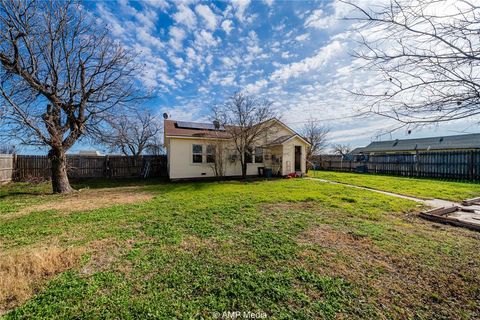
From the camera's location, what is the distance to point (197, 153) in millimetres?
13531

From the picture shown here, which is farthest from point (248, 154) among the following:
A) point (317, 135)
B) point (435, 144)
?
point (435, 144)

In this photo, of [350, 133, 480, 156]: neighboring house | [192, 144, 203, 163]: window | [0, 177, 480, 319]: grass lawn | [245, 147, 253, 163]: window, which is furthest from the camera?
[350, 133, 480, 156]: neighboring house

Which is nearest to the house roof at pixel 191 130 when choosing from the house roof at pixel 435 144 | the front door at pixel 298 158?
the front door at pixel 298 158

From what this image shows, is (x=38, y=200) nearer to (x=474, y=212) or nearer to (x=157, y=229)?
(x=157, y=229)

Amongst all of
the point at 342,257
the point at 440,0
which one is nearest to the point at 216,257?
the point at 342,257

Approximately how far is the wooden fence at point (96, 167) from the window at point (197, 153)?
192 inches

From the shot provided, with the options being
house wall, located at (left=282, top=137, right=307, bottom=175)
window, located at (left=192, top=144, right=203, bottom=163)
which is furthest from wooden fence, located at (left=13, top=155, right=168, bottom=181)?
house wall, located at (left=282, top=137, right=307, bottom=175)

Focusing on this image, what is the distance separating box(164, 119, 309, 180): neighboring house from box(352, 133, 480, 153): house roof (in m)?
13.3

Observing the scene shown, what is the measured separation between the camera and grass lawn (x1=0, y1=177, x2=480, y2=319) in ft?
6.75

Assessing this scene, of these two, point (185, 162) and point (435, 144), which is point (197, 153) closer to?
point (185, 162)

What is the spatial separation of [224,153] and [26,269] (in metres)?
11.8

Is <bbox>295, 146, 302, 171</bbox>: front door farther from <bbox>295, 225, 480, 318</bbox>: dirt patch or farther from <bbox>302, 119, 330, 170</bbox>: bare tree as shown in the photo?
<bbox>295, 225, 480, 318</bbox>: dirt patch

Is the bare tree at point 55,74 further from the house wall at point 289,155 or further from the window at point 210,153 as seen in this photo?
the house wall at point 289,155

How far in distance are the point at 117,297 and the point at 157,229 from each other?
2.16m
